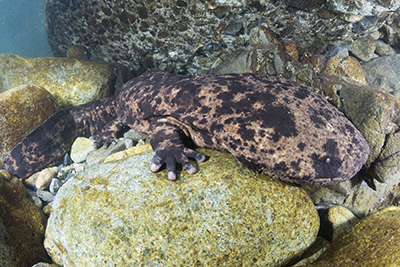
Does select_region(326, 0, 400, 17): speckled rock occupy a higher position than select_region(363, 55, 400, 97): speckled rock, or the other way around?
select_region(326, 0, 400, 17): speckled rock

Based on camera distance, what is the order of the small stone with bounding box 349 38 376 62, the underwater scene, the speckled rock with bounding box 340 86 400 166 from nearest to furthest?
the underwater scene
the speckled rock with bounding box 340 86 400 166
the small stone with bounding box 349 38 376 62

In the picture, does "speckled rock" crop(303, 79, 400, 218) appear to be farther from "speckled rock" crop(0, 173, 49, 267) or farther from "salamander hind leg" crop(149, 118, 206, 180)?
"speckled rock" crop(0, 173, 49, 267)

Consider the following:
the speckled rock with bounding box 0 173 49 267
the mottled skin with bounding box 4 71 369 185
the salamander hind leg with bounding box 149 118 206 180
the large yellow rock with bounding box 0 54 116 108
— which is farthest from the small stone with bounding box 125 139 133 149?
the large yellow rock with bounding box 0 54 116 108

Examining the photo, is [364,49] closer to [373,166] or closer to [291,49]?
[291,49]

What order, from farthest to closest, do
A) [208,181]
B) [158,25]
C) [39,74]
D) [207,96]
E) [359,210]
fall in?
[39,74] → [158,25] → [359,210] → [207,96] → [208,181]

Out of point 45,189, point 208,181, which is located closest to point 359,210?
point 208,181

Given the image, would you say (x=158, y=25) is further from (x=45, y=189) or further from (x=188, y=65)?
(x=45, y=189)
